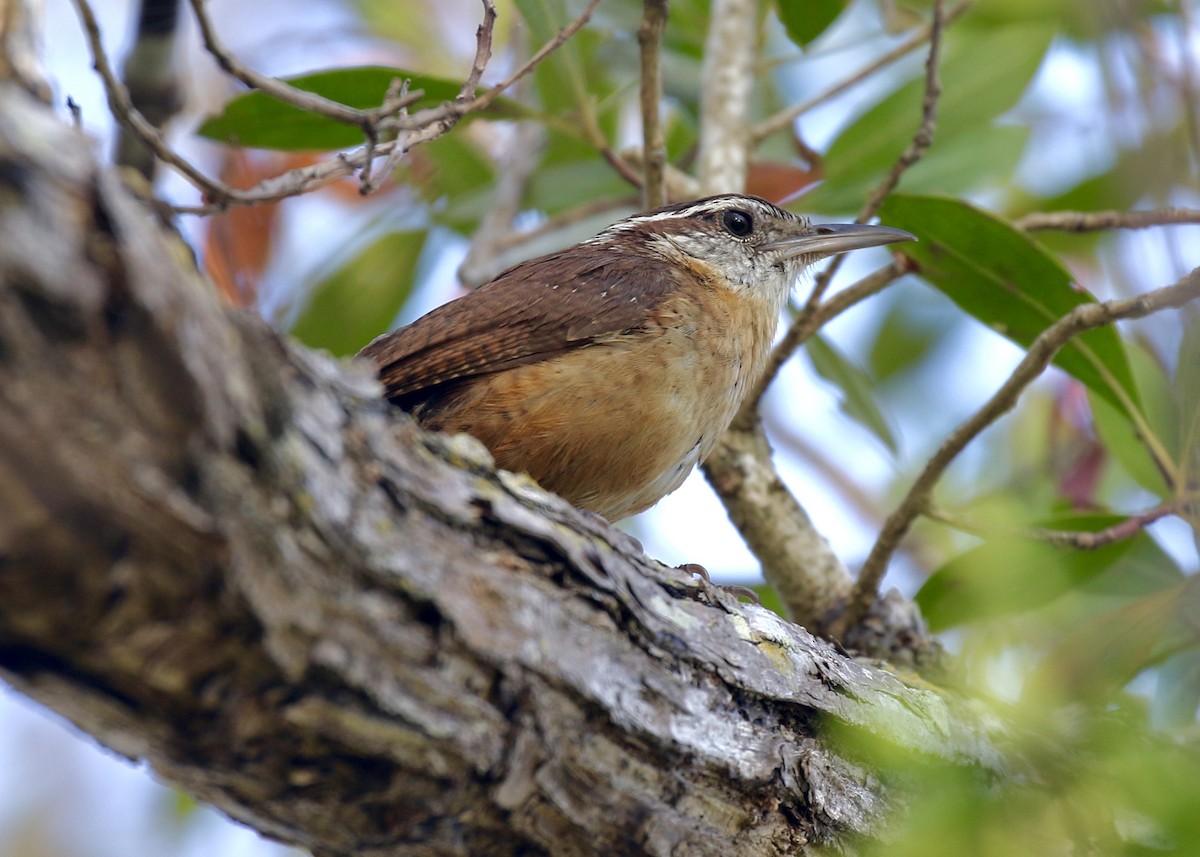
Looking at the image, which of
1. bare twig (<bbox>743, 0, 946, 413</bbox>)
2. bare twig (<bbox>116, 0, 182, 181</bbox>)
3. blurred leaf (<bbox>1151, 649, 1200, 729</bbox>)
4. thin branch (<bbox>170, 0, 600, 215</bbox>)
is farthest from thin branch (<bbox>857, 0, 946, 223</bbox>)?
bare twig (<bbox>116, 0, 182, 181</bbox>)

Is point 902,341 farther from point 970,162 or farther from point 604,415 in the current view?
point 604,415

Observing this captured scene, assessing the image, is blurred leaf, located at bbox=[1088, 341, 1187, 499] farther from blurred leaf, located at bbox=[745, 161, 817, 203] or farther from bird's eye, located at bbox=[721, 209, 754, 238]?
blurred leaf, located at bbox=[745, 161, 817, 203]

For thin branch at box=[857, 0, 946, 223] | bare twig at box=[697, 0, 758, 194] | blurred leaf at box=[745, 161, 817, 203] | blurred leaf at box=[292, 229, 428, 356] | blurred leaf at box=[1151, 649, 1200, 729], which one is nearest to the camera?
blurred leaf at box=[1151, 649, 1200, 729]

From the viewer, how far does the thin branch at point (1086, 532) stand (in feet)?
12.6

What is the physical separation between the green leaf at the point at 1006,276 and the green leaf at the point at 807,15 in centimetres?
139

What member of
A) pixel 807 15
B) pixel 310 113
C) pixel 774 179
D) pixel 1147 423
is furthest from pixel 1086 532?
pixel 310 113

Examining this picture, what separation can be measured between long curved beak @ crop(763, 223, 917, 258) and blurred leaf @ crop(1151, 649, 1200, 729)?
1.85 meters

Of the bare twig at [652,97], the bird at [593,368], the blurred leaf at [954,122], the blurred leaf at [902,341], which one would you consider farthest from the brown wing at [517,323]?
the blurred leaf at [902,341]

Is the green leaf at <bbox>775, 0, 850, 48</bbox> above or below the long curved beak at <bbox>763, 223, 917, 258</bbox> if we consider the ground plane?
above

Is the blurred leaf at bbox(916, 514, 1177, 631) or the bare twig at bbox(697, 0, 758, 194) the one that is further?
the bare twig at bbox(697, 0, 758, 194)

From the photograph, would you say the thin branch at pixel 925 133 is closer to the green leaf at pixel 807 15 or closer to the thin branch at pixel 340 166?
the green leaf at pixel 807 15

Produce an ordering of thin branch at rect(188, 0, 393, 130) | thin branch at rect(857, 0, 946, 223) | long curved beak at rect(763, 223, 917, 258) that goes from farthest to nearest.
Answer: long curved beak at rect(763, 223, 917, 258) < thin branch at rect(857, 0, 946, 223) < thin branch at rect(188, 0, 393, 130)

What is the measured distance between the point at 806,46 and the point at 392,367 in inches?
107

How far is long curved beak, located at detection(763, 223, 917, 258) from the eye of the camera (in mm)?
4662
